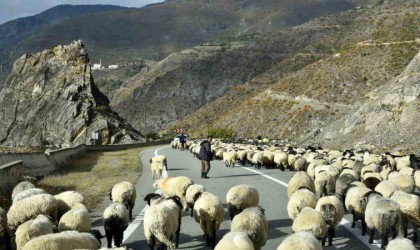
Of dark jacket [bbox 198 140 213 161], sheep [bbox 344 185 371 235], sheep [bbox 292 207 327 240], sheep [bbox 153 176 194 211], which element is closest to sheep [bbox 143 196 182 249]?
sheep [bbox 292 207 327 240]

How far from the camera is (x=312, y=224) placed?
29.1ft

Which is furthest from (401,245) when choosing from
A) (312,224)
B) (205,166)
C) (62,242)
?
(205,166)

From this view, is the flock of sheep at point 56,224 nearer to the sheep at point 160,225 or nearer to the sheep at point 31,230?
the sheep at point 31,230

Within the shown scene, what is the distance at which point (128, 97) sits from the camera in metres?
173

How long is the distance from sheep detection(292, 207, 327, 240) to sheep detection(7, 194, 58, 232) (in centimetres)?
518

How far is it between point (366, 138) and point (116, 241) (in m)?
31.7

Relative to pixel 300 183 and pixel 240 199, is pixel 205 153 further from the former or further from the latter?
pixel 240 199

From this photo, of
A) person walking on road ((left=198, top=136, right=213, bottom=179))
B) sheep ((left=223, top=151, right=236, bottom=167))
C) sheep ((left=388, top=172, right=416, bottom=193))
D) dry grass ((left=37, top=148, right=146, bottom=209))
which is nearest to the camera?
sheep ((left=388, top=172, right=416, bottom=193))

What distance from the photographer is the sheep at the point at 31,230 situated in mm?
8102

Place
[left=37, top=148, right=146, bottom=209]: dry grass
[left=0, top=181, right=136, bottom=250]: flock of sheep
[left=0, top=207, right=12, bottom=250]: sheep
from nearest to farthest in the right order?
[left=0, top=181, right=136, bottom=250]: flock of sheep
[left=0, top=207, right=12, bottom=250]: sheep
[left=37, top=148, right=146, bottom=209]: dry grass

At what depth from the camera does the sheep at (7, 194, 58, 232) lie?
989 centimetres

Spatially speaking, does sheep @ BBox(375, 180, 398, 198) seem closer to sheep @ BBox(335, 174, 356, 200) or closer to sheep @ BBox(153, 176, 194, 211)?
sheep @ BBox(335, 174, 356, 200)

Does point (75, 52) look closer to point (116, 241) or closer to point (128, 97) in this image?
point (116, 241)

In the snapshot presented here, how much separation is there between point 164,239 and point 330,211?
11.3ft
